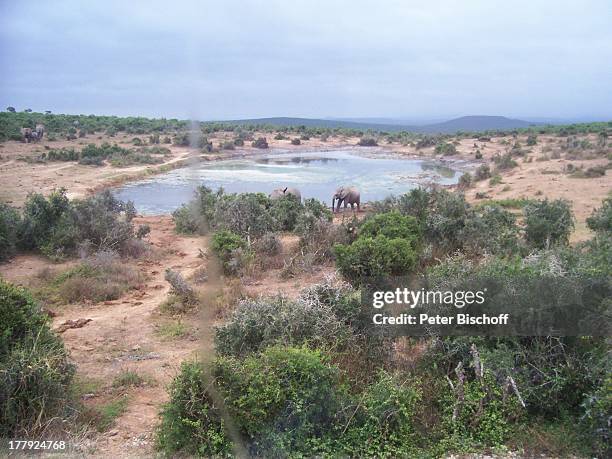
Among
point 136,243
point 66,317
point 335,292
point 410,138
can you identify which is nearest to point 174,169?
point 136,243

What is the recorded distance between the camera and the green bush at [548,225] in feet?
29.8

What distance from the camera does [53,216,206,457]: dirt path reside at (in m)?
4.41

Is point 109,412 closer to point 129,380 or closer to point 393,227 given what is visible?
point 129,380

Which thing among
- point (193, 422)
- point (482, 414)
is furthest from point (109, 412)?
point (482, 414)

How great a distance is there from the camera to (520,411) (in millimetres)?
4457

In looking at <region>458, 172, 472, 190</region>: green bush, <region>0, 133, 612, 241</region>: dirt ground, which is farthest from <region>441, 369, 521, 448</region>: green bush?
<region>458, 172, 472, 190</region>: green bush

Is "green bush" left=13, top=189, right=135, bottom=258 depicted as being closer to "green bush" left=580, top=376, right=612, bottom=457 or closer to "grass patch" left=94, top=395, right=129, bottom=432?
"grass patch" left=94, top=395, right=129, bottom=432

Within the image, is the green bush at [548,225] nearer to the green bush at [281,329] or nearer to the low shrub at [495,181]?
the green bush at [281,329]

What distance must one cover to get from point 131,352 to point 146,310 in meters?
1.51

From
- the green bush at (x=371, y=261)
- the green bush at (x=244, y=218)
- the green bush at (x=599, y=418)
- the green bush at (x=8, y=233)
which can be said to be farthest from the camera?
the green bush at (x=244, y=218)

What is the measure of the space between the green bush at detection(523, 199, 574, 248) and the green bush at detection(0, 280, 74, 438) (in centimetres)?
778

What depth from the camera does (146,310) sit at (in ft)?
25.0

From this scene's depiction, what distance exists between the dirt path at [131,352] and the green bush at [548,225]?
6.31m

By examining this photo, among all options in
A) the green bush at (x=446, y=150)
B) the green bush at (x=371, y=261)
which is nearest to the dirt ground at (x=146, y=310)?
the green bush at (x=371, y=261)
